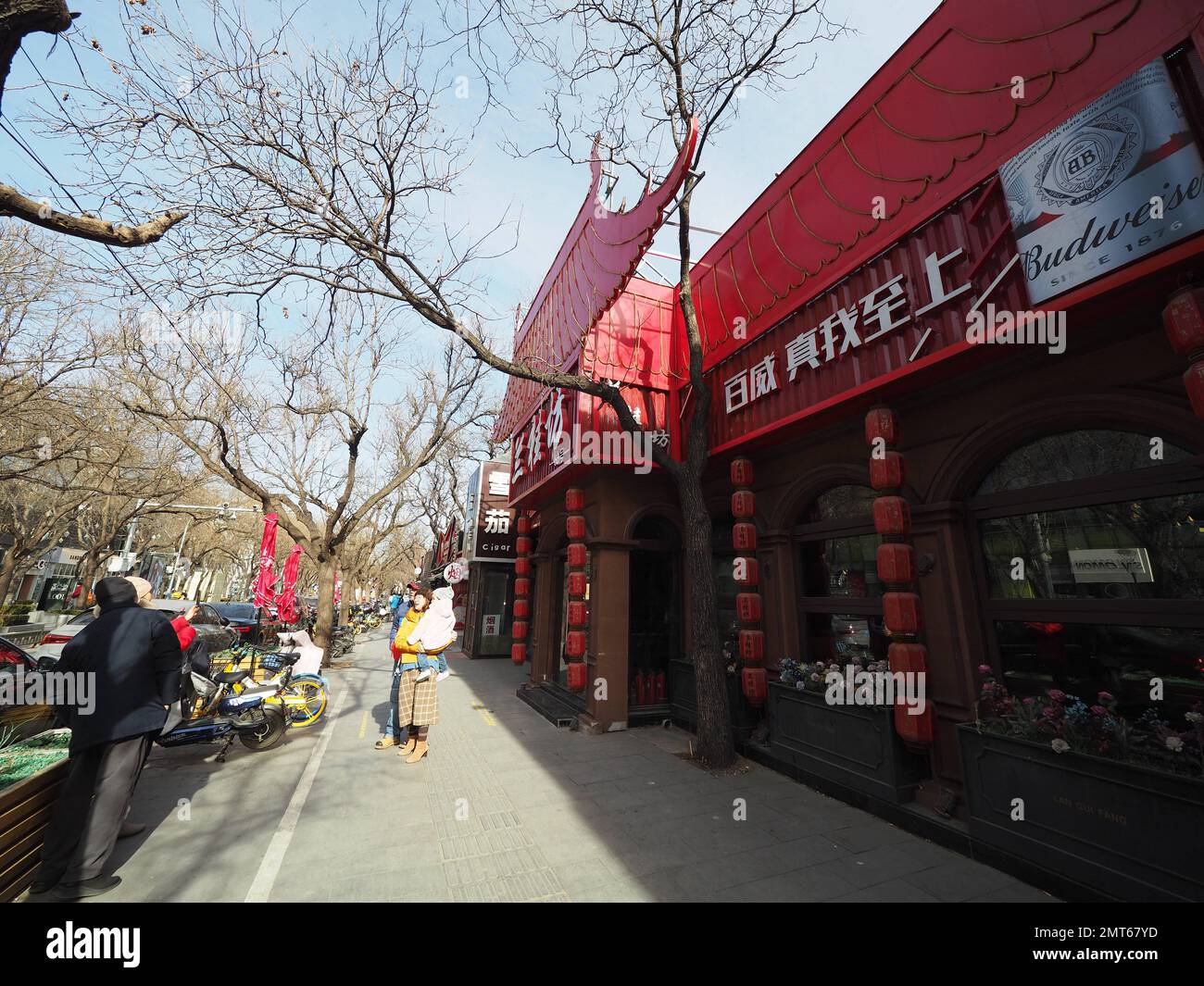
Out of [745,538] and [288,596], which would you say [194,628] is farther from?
[745,538]

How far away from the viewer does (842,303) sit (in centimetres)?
584

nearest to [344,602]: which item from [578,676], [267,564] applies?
[267,564]

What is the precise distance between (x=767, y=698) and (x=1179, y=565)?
4.23 metres

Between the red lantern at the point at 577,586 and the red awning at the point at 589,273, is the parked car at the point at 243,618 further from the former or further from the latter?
the red lantern at the point at 577,586

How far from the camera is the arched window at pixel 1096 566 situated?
12.6ft

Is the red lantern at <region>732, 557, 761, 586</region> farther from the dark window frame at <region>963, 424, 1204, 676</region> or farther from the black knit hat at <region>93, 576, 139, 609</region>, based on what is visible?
the black knit hat at <region>93, 576, 139, 609</region>

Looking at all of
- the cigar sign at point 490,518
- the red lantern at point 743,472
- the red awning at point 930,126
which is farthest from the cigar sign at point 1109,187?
the cigar sign at point 490,518

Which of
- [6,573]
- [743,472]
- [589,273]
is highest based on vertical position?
[589,273]

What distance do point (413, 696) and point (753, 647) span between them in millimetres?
4883

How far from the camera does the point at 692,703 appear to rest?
8125 millimetres

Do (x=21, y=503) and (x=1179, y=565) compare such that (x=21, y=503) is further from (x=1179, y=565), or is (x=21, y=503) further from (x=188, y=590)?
(x=1179, y=565)
